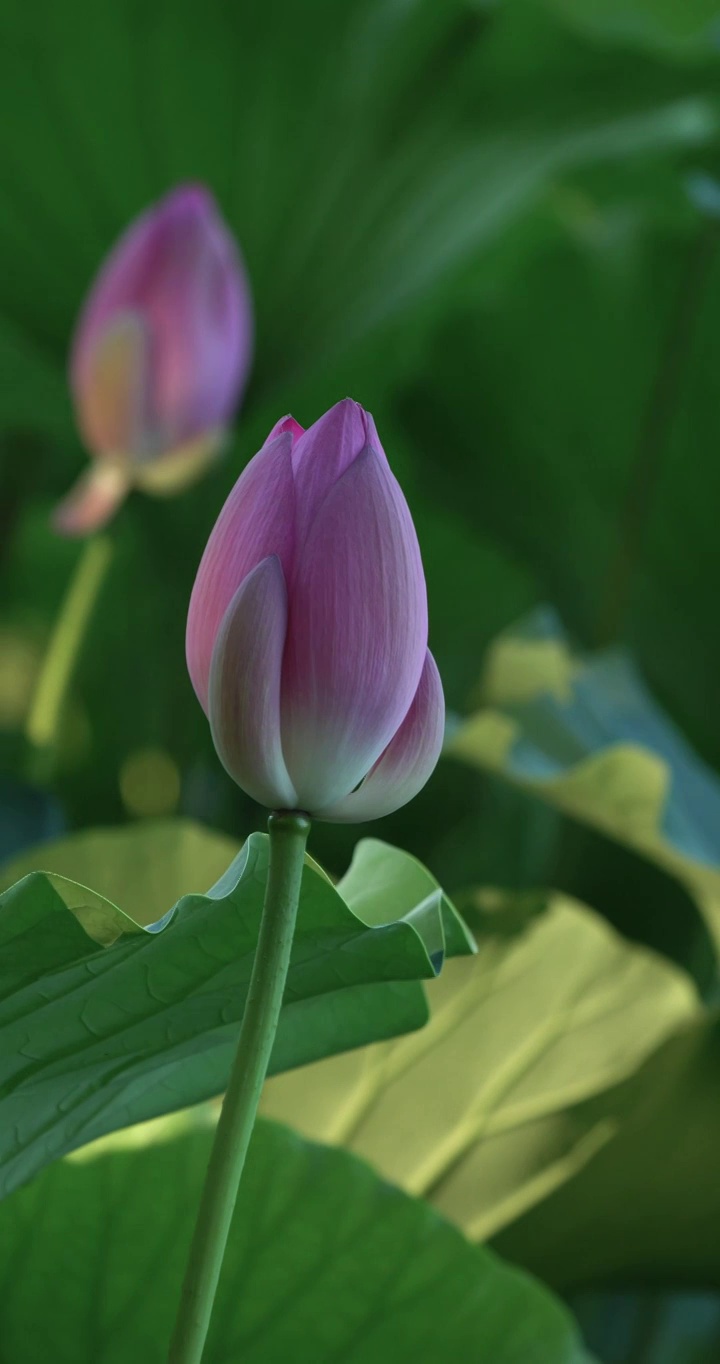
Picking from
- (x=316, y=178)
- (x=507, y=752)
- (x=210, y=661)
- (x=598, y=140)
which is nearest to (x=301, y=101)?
(x=316, y=178)

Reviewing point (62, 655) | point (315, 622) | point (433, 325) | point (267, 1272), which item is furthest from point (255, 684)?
point (433, 325)

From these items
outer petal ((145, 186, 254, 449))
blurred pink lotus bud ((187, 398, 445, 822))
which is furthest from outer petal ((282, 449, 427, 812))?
outer petal ((145, 186, 254, 449))

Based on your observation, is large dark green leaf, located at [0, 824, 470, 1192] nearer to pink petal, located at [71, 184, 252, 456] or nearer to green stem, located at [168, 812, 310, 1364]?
green stem, located at [168, 812, 310, 1364]

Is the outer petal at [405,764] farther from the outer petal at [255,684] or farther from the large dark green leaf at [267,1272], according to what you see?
the large dark green leaf at [267,1272]

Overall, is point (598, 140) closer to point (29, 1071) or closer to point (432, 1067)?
point (432, 1067)

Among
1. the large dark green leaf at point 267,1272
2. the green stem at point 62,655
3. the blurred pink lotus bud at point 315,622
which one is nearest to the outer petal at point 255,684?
the blurred pink lotus bud at point 315,622

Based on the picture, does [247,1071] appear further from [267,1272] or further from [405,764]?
[267,1272]
